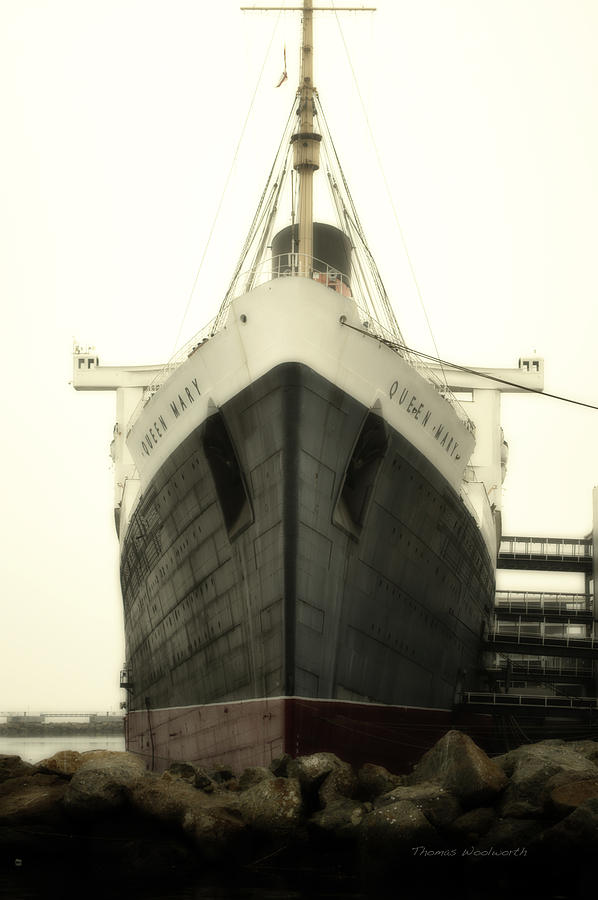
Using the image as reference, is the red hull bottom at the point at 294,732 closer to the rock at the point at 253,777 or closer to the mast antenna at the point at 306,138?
the rock at the point at 253,777

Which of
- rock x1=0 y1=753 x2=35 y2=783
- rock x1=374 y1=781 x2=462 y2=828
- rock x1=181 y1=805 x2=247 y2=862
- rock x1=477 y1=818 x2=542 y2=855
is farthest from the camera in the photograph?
rock x1=0 y1=753 x2=35 y2=783

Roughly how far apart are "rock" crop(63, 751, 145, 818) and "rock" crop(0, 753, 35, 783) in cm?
217

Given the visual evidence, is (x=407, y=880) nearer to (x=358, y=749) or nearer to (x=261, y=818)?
(x=261, y=818)

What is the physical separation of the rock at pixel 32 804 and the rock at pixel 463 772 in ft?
13.5

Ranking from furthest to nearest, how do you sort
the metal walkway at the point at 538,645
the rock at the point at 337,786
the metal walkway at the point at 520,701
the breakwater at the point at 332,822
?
the metal walkway at the point at 538,645, the metal walkway at the point at 520,701, the rock at the point at 337,786, the breakwater at the point at 332,822

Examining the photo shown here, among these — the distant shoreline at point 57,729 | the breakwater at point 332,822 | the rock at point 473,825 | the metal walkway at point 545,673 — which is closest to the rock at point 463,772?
the breakwater at point 332,822

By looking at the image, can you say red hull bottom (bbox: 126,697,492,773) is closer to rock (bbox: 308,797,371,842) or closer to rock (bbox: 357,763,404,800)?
rock (bbox: 357,763,404,800)

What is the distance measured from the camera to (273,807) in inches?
479

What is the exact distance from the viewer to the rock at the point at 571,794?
37.2ft

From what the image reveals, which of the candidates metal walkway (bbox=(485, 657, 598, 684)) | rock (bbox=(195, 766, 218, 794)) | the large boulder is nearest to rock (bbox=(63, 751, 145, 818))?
rock (bbox=(195, 766, 218, 794))

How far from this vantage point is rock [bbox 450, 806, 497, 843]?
11.7 meters

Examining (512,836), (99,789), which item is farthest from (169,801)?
(512,836)

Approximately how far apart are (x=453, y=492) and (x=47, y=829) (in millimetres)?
8842

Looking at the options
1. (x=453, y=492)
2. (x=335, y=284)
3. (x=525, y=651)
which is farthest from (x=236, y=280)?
(x=525, y=651)
